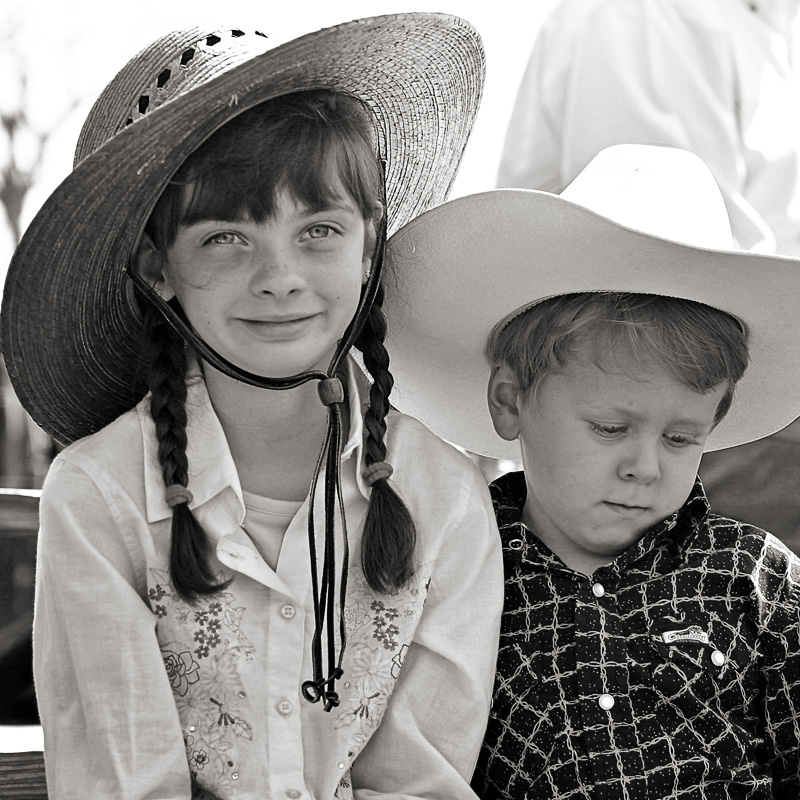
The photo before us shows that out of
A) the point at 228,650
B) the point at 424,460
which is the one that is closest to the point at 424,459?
the point at 424,460

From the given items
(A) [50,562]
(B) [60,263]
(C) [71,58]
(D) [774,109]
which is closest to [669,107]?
(D) [774,109]

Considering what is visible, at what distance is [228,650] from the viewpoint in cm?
176

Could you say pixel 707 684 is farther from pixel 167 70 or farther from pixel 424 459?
pixel 167 70

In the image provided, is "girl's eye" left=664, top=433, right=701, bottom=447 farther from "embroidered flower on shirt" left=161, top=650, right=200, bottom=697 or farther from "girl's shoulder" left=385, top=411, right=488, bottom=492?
"embroidered flower on shirt" left=161, top=650, right=200, bottom=697

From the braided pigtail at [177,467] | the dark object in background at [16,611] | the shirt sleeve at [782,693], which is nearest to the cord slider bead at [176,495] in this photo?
the braided pigtail at [177,467]

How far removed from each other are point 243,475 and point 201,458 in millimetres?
90

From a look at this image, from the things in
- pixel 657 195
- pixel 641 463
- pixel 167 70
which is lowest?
pixel 641 463

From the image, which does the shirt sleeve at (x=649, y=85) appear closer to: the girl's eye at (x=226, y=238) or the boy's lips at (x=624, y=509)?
the boy's lips at (x=624, y=509)

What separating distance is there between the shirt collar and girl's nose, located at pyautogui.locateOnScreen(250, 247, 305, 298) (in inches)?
8.6

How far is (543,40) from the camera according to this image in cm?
294

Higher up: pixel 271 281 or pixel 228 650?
pixel 271 281

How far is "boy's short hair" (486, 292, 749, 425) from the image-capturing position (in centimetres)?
194

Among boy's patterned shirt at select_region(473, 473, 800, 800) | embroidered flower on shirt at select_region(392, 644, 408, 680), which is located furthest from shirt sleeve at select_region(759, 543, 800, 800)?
embroidered flower on shirt at select_region(392, 644, 408, 680)

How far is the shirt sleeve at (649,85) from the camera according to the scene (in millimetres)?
2828
